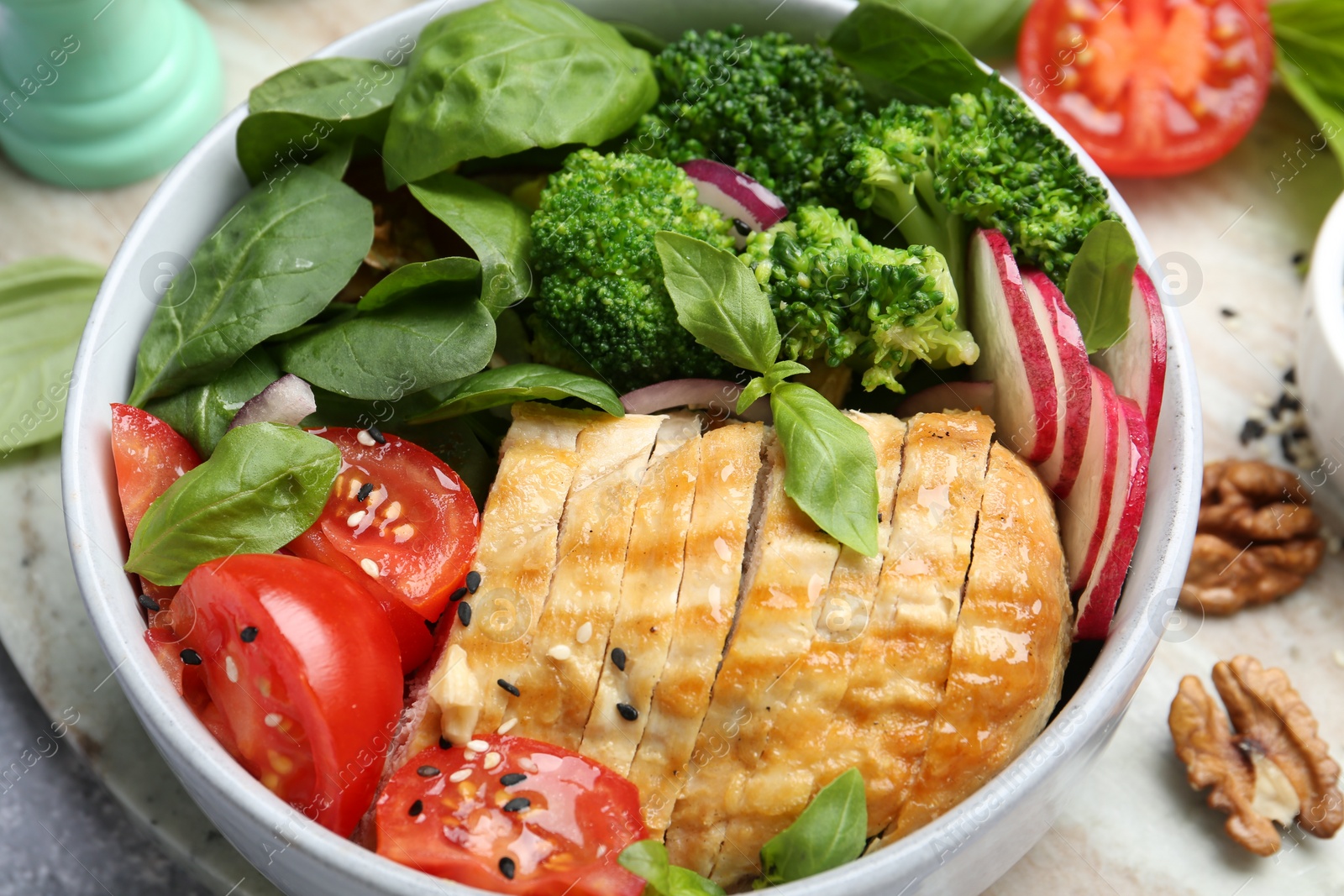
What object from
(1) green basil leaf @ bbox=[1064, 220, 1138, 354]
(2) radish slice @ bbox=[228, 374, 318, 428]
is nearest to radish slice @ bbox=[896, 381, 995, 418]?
(1) green basil leaf @ bbox=[1064, 220, 1138, 354]

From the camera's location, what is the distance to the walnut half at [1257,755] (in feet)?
8.78

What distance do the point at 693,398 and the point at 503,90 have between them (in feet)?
2.50

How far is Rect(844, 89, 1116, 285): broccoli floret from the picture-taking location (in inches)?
98.6

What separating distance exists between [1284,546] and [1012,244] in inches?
46.3

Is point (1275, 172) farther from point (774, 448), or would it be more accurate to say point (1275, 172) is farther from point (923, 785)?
point (923, 785)

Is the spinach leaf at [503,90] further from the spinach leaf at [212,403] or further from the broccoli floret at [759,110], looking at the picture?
the spinach leaf at [212,403]

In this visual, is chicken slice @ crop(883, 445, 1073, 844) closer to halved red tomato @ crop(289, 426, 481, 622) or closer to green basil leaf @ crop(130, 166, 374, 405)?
halved red tomato @ crop(289, 426, 481, 622)

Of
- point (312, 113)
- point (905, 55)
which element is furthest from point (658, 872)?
point (905, 55)

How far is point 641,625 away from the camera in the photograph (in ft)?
7.11

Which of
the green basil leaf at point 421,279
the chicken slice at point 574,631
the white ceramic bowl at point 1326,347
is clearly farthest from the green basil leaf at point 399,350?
the white ceramic bowl at point 1326,347

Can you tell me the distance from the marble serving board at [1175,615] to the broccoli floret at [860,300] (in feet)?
3.03

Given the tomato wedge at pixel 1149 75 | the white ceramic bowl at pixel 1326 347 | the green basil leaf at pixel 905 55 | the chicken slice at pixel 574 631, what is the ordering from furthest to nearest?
the tomato wedge at pixel 1149 75
the white ceramic bowl at pixel 1326 347
the green basil leaf at pixel 905 55
the chicken slice at pixel 574 631

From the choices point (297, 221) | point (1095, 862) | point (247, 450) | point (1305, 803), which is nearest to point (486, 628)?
point (247, 450)

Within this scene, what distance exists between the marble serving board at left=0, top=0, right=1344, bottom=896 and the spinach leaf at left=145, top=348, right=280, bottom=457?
28.2 inches
